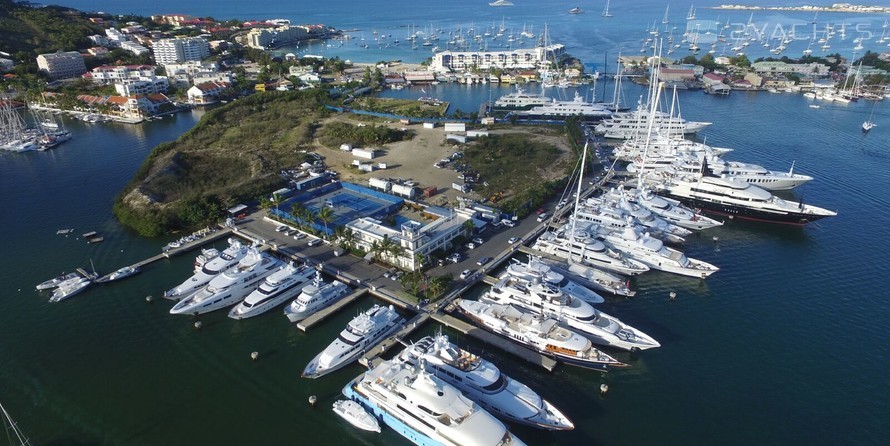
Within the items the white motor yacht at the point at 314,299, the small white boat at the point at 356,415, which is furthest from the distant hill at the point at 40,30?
the small white boat at the point at 356,415

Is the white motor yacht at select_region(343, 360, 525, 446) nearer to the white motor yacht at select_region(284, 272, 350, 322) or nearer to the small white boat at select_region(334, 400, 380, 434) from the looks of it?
the small white boat at select_region(334, 400, 380, 434)

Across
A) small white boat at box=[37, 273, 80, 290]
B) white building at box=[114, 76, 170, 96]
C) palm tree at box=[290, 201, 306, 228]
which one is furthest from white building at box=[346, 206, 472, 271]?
white building at box=[114, 76, 170, 96]

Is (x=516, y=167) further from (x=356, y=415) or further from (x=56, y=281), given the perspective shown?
(x=56, y=281)

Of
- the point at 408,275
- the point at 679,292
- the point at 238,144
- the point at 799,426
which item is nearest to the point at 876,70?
the point at 679,292

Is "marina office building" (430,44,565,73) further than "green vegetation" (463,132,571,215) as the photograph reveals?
Yes

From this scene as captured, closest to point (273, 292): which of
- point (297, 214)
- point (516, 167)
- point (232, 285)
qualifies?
point (232, 285)

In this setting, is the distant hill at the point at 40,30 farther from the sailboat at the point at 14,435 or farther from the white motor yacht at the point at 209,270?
the sailboat at the point at 14,435
